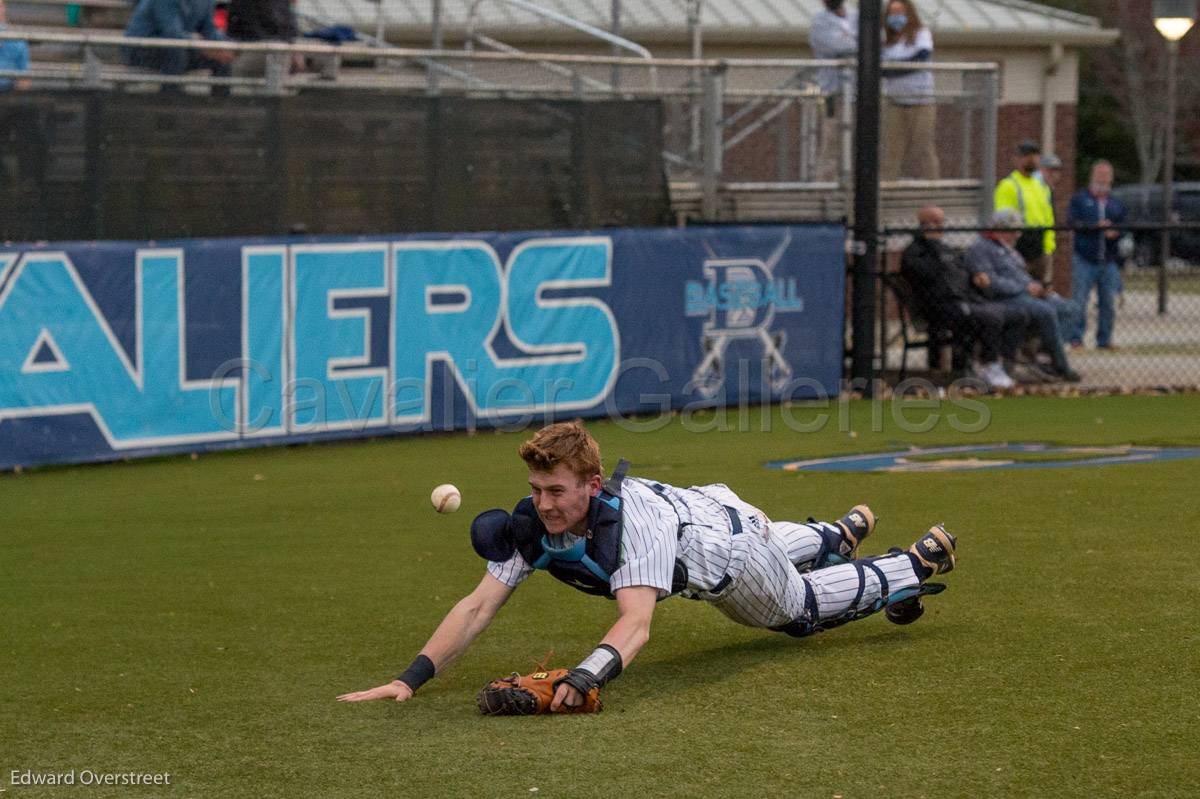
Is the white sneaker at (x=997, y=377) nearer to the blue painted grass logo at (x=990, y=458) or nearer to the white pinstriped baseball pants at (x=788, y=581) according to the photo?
the blue painted grass logo at (x=990, y=458)

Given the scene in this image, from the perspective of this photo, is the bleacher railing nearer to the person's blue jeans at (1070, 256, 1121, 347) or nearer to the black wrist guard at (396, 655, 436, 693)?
the person's blue jeans at (1070, 256, 1121, 347)

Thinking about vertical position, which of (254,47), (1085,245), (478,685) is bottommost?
(478,685)

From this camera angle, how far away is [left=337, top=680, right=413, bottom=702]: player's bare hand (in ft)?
19.0

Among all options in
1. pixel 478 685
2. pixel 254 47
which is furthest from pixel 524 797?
pixel 254 47

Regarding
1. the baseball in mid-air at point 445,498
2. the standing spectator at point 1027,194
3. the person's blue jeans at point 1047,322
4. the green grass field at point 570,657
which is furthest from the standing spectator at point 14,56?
the standing spectator at point 1027,194

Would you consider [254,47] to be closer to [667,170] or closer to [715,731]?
[667,170]

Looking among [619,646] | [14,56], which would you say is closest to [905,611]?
[619,646]

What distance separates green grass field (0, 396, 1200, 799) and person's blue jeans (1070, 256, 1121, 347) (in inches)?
258

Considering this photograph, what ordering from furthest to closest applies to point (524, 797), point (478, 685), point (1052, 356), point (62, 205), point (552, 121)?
point (1052, 356) → point (552, 121) → point (62, 205) → point (478, 685) → point (524, 797)

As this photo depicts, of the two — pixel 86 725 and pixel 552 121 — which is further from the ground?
pixel 552 121

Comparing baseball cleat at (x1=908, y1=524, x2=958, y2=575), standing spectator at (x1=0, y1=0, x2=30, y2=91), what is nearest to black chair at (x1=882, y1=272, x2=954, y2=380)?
standing spectator at (x1=0, y1=0, x2=30, y2=91)

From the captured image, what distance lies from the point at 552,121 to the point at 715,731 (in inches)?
384

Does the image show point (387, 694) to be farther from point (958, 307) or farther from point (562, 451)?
point (958, 307)

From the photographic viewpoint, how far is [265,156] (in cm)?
1277
